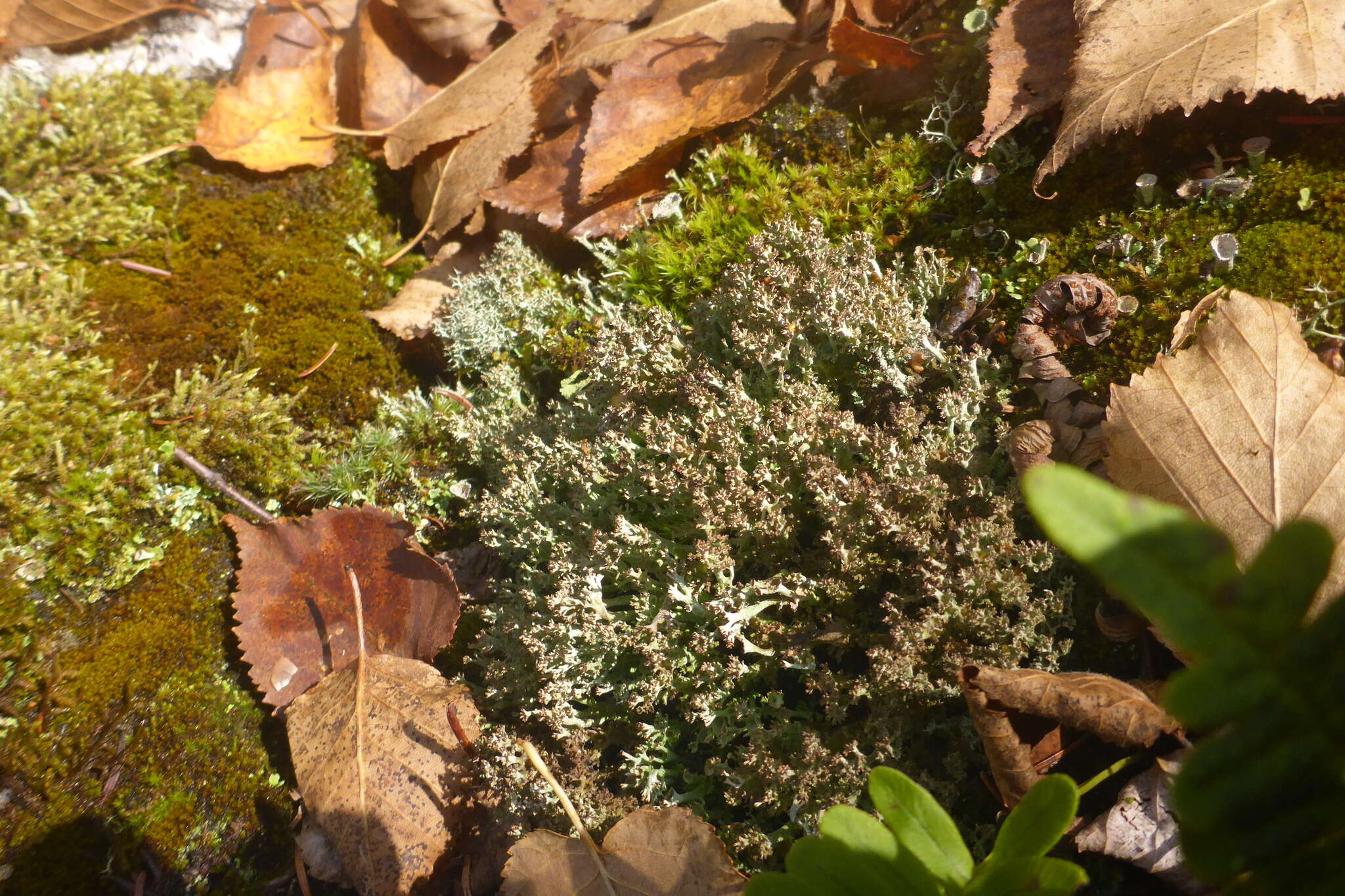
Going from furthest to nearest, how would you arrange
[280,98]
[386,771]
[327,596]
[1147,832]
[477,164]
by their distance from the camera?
[280,98] < [477,164] < [327,596] < [386,771] < [1147,832]

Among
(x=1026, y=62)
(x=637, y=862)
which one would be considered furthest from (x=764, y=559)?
(x=1026, y=62)

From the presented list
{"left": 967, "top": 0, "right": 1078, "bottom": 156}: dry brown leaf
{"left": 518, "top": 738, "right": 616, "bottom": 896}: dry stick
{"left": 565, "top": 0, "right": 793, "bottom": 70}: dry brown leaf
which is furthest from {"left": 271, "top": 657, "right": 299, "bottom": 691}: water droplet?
{"left": 967, "top": 0, "right": 1078, "bottom": 156}: dry brown leaf

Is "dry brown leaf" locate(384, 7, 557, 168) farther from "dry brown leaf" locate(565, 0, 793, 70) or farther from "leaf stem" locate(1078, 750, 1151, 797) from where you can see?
"leaf stem" locate(1078, 750, 1151, 797)

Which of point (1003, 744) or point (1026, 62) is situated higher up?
point (1026, 62)

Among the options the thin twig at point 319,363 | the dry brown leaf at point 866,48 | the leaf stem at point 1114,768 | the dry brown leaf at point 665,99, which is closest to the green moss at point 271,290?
the thin twig at point 319,363

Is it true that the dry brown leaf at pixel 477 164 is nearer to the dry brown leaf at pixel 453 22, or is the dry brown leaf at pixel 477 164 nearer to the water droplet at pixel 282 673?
the dry brown leaf at pixel 453 22

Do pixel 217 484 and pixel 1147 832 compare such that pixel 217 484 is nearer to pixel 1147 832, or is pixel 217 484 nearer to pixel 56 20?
pixel 56 20

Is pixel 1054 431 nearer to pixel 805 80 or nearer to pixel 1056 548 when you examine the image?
pixel 1056 548
